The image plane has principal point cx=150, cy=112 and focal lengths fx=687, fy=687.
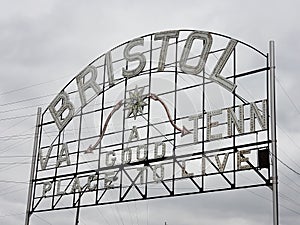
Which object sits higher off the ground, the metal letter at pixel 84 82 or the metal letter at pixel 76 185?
the metal letter at pixel 84 82

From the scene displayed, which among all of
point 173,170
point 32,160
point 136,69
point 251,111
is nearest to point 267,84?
point 251,111

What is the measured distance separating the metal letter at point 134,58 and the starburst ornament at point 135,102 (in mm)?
617

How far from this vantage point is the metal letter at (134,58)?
2447 cm

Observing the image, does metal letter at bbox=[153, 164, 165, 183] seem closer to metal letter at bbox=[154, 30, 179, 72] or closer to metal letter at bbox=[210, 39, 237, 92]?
metal letter at bbox=[210, 39, 237, 92]

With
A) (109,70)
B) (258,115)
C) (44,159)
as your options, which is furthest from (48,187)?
(258,115)

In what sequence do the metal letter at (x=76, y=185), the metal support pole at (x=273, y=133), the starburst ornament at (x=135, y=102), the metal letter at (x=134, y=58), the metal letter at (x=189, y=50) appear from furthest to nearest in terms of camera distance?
the metal letter at (x=76, y=185) < the metal letter at (x=134, y=58) < the starburst ornament at (x=135, y=102) < the metal letter at (x=189, y=50) < the metal support pole at (x=273, y=133)

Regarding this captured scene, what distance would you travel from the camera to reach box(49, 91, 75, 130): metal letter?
26406 mm

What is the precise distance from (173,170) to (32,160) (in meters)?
7.21

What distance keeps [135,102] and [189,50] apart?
268 cm

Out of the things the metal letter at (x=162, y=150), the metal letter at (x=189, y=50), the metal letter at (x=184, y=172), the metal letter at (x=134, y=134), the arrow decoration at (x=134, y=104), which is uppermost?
the metal letter at (x=189, y=50)

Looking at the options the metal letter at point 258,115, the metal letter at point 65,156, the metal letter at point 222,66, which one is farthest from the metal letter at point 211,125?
the metal letter at point 65,156

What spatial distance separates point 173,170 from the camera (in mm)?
21906

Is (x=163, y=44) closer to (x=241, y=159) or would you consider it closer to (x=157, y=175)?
(x=157, y=175)

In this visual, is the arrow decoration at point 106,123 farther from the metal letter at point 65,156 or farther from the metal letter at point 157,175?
the metal letter at point 157,175
